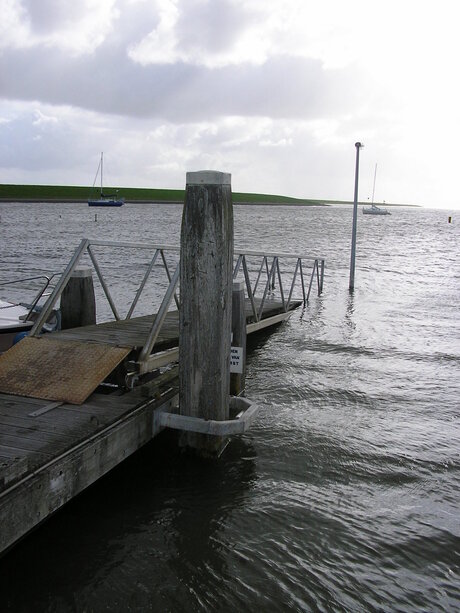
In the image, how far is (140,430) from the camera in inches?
216

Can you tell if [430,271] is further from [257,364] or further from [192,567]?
[192,567]

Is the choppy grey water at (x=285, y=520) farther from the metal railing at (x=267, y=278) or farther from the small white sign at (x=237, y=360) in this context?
the metal railing at (x=267, y=278)

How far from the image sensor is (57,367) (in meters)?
6.09

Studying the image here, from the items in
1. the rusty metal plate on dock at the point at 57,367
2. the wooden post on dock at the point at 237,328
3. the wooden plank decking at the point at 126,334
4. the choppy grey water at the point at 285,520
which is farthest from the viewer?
the wooden post on dock at the point at 237,328

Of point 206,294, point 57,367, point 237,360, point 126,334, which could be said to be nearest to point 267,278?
point 126,334

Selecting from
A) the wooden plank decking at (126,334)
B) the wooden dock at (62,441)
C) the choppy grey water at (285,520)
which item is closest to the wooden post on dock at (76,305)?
the wooden plank decking at (126,334)

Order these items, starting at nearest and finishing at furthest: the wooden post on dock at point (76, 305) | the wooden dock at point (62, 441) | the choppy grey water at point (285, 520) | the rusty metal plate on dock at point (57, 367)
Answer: the wooden dock at point (62, 441) → the choppy grey water at point (285, 520) → the rusty metal plate on dock at point (57, 367) → the wooden post on dock at point (76, 305)

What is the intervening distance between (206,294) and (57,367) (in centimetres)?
185

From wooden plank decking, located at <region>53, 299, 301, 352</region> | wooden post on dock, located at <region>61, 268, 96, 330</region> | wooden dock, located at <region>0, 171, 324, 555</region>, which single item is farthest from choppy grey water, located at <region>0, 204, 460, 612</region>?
wooden post on dock, located at <region>61, 268, 96, 330</region>

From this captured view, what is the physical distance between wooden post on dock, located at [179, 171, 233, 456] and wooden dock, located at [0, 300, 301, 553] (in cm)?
51

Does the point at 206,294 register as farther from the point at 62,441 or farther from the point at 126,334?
the point at 126,334

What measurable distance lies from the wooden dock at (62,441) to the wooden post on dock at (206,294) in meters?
0.51

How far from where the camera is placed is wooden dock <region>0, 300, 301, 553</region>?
390cm

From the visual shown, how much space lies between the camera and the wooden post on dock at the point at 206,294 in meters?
5.38
